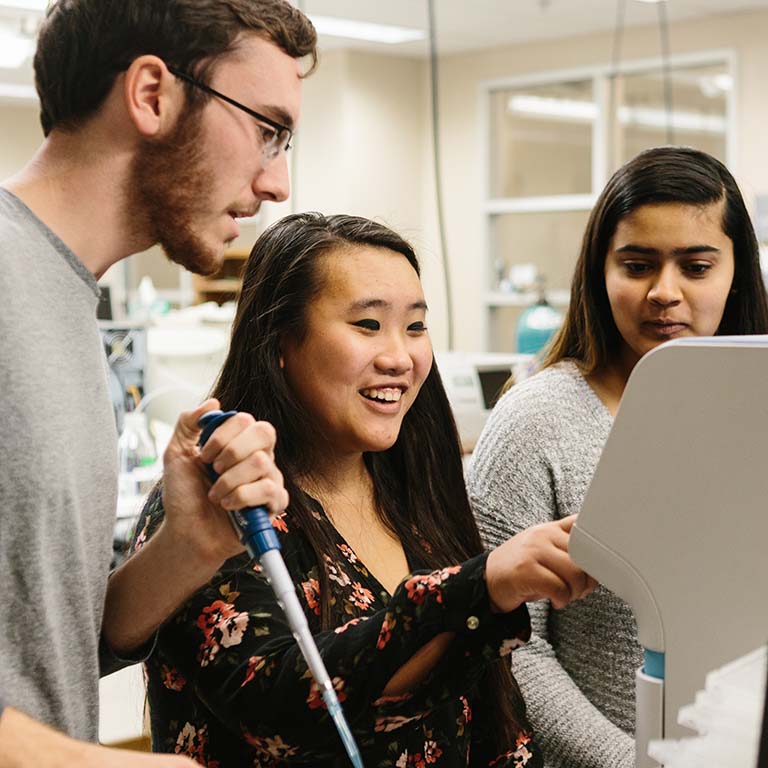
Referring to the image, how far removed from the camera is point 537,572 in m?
0.86

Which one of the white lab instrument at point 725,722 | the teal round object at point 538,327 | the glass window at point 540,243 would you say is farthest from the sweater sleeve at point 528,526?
the glass window at point 540,243

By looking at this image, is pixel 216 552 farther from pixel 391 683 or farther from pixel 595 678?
pixel 595 678

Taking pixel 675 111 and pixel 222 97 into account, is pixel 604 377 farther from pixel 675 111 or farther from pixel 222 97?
pixel 675 111

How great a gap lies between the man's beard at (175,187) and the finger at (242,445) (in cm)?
19

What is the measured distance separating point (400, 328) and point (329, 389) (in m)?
0.11

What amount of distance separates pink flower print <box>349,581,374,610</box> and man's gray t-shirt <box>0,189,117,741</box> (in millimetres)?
262

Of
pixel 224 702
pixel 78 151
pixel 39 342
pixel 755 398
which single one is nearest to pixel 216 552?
pixel 224 702

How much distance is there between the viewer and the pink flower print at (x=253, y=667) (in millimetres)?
938

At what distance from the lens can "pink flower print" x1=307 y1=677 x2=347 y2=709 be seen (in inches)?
35.5

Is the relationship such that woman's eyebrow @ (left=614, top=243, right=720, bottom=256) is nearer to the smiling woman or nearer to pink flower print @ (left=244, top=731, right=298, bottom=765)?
the smiling woman

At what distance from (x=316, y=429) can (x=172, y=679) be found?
1.00ft

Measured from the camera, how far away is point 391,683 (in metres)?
0.92

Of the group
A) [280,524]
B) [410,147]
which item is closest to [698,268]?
[280,524]

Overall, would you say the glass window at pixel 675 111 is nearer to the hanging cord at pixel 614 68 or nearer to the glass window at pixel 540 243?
the hanging cord at pixel 614 68
